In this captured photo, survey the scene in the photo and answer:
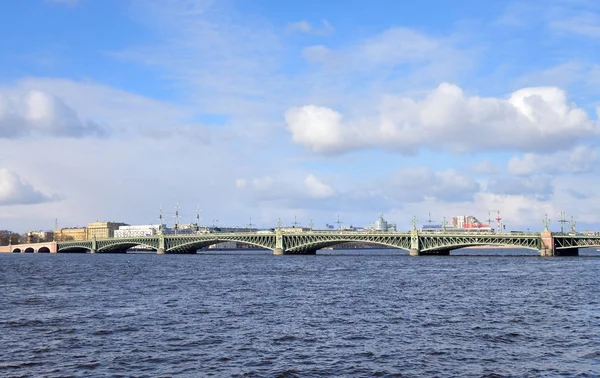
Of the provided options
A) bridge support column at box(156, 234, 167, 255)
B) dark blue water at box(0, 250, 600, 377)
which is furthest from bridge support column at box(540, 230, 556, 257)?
bridge support column at box(156, 234, 167, 255)

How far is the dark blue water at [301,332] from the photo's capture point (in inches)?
987

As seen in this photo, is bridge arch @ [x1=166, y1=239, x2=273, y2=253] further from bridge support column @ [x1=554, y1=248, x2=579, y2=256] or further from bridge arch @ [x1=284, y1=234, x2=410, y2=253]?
bridge support column @ [x1=554, y1=248, x2=579, y2=256]

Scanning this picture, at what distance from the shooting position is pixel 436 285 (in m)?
61.1

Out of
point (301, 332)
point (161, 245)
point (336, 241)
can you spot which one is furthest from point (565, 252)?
point (301, 332)

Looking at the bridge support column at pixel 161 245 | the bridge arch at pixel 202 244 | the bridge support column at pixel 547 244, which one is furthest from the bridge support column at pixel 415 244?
the bridge support column at pixel 161 245

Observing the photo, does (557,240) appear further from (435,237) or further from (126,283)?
(126,283)

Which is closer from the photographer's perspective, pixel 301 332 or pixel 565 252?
pixel 301 332

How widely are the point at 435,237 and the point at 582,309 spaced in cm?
9319

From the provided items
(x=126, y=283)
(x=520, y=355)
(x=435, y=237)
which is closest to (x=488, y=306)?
(x=520, y=355)

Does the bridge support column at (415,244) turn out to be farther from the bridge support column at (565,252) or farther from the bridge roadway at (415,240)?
the bridge support column at (565,252)

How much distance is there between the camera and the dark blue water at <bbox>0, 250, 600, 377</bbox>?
25.1 meters

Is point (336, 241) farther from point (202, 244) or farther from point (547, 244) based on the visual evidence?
point (202, 244)

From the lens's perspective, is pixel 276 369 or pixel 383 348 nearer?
pixel 276 369

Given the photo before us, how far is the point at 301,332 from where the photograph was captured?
32.8m
